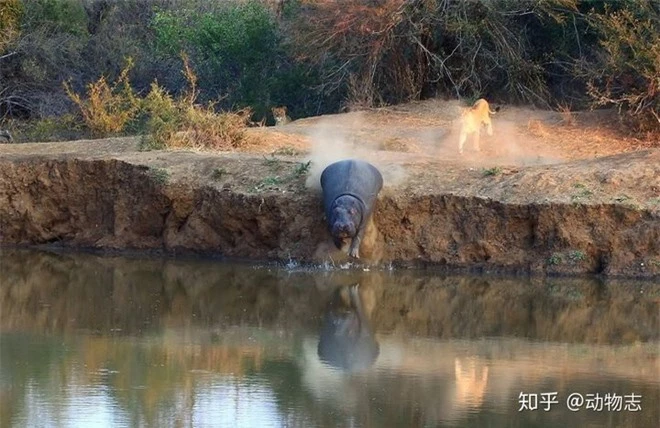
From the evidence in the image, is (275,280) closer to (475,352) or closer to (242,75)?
(475,352)

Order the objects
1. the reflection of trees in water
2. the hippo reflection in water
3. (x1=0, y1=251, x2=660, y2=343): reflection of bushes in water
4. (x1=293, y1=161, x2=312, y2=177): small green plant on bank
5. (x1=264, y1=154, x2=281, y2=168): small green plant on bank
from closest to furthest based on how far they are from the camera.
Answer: the reflection of trees in water < the hippo reflection in water < (x1=0, y1=251, x2=660, y2=343): reflection of bushes in water < (x1=293, y1=161, x2=312, y2=177): small green plant on bank < (x1=264, y1=154, x2=281, y2=168): small green plant on bank

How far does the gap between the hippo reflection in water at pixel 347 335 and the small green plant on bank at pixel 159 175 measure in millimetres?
3820

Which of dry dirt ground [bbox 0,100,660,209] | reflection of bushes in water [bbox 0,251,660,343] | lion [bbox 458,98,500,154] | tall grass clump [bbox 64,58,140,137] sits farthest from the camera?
tall grass clump [bbox 64,58,140,137]

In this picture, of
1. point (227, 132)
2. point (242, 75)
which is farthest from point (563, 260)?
point (242, 75)

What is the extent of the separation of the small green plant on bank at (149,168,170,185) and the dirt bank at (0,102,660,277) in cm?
2

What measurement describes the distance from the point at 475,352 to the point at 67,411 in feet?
13.3

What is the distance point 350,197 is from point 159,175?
306 cm

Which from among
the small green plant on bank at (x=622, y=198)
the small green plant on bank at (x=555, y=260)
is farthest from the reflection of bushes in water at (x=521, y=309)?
the small green plant on bank at (x=622, y=198)

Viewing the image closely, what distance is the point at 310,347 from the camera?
12.4 m

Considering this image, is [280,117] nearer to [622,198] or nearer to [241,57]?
[241,57]

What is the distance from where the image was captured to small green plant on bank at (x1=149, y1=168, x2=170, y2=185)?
18250 mm

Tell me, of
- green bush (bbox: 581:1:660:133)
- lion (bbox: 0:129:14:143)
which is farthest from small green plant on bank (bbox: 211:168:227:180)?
lion (bbox: 0:129:14:143)

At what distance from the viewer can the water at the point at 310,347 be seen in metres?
9.89

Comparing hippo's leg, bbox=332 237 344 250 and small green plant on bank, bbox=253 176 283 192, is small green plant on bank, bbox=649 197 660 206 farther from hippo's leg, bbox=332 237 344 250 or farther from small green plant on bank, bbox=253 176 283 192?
small green plant on bank, bbox=253 176 283 192
